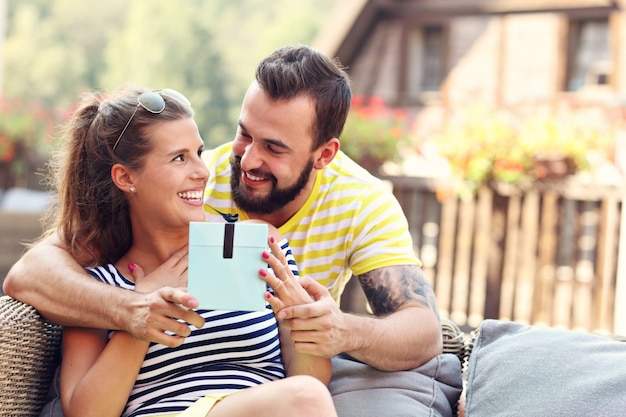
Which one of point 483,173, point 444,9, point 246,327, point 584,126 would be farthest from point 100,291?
point 444,9

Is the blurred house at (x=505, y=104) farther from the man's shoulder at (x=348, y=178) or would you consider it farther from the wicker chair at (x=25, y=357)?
the wicker chair at (x=25, y=357)

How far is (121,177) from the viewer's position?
210 cm

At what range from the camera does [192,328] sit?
2.00m

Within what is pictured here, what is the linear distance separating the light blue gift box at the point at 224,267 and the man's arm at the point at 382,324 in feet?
0.55

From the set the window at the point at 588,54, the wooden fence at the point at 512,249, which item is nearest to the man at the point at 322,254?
the wooden fence at the point at 512,249

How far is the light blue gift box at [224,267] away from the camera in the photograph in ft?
5.47

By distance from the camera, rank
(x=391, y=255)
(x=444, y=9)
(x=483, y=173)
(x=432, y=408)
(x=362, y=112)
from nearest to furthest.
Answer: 1. (x=432, y=408)
2. (x=391, y=255)
3. (x=483, y=173)
4. (x=362, y=112)
5. (x=444, y=9)

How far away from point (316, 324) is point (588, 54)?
31.4 ft

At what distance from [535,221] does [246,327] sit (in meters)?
3.78

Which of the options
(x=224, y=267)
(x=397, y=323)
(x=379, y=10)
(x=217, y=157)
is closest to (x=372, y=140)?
(x=217, y=157)

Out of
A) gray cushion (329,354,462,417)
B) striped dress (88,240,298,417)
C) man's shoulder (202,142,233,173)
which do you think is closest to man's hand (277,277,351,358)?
striped dress (88,240,298,417)

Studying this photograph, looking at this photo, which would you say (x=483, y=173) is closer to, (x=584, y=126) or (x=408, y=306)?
(x=584, y=126)

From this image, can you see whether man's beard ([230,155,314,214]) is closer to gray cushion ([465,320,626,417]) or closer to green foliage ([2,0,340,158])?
gray cushion ([465,320,626,417])

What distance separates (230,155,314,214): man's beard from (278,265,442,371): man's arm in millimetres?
336
